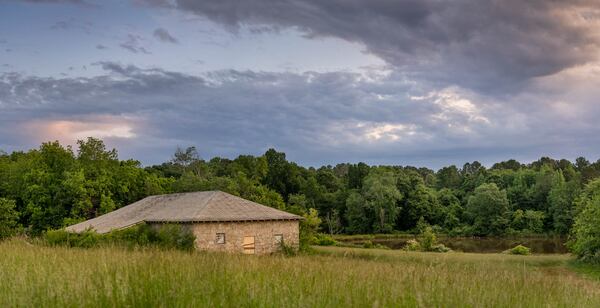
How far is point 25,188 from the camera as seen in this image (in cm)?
5581

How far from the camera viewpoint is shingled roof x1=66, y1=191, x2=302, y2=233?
123 ft

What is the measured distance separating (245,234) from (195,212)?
3.69 meters

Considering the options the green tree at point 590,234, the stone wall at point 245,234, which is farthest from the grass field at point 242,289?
the green tree at point 590,234

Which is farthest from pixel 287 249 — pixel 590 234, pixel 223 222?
→ pixel 590 234

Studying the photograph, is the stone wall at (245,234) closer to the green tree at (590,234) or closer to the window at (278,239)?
the window at (278,239)

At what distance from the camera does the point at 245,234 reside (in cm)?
3822

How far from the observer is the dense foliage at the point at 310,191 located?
54.3m

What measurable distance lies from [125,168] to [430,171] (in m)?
123

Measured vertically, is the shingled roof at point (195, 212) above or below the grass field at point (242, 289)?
above

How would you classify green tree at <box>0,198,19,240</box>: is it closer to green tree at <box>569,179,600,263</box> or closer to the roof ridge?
the roof ridge

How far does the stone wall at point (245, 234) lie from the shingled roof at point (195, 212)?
0.55 metres

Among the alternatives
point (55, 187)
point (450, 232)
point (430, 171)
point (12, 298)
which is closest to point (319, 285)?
point (12, 298)

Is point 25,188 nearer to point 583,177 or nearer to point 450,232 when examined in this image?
point 450,232

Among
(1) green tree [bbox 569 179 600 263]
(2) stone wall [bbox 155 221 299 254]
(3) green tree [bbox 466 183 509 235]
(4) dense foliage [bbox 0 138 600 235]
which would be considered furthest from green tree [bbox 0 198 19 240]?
(3) green tree [bbox 466 183 509 235]
